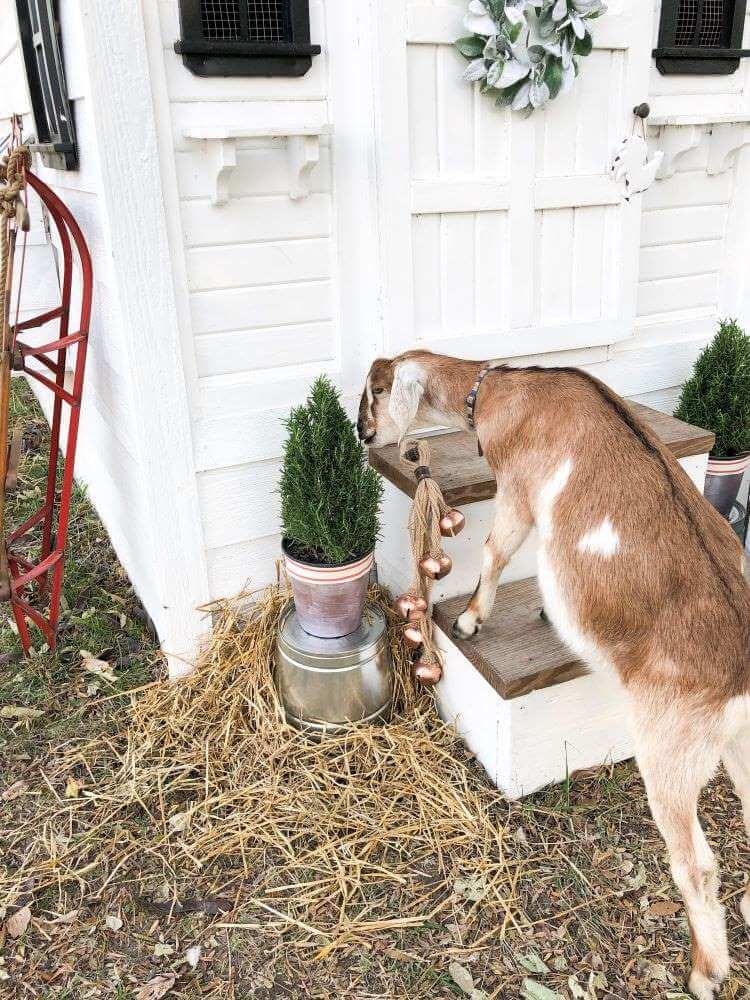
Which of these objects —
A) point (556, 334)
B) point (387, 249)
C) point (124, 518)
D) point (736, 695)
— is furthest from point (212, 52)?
point (736, 695)

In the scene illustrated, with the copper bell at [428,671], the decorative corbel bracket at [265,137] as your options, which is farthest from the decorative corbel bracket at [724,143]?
the copper bell at [428,671]

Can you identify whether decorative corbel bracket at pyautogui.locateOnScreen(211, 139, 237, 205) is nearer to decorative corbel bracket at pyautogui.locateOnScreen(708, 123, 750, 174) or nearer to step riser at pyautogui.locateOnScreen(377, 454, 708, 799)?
step riser at pyautogui.locateOnScreen(377, 454, 708, 799)

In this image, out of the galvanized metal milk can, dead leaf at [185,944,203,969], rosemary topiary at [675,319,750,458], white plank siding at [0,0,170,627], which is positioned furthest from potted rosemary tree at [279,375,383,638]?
rosemary topiary at [675,319,750,458]

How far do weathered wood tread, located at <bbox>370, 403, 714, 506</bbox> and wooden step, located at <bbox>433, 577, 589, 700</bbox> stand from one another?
406 millimetres

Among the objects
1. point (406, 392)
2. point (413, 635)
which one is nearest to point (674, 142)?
point (406, 392)

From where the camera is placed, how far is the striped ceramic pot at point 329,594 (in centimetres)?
279

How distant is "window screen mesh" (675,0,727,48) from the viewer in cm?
321

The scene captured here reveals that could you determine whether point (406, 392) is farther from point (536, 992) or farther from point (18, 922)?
point (18, 922)

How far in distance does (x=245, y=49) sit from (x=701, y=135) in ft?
6.29

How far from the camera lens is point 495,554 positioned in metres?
2.59

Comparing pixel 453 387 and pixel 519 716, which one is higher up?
pixel 453 387

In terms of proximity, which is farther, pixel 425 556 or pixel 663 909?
pixel 425 556

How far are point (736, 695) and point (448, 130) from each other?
2.08m

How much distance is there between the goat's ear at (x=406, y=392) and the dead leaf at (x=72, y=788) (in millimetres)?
1664
